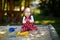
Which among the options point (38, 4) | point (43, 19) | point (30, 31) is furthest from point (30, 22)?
point (38, 4)

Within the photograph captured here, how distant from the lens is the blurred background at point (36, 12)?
860 centimetres

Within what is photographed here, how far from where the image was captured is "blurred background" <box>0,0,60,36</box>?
860cm

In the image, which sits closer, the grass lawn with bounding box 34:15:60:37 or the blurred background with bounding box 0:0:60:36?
the blurred background with bounding box 0:0:60:36

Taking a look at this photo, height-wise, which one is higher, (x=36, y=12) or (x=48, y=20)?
(x=36, y=12)

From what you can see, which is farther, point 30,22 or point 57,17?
point 57,17

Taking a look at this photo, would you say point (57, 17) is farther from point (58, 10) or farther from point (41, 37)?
point (41, 37)

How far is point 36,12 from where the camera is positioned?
36.0 ft

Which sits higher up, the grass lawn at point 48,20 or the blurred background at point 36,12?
the blurred background at point 36,12

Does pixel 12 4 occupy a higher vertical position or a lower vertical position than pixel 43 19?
higher

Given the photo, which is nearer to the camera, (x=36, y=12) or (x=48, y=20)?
(x=48, y=20)

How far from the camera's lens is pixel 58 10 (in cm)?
1080

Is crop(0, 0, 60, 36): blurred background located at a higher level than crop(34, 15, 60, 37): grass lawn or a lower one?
higher

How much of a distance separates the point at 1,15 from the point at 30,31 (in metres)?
3.30

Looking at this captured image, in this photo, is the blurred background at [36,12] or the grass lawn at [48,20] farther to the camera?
the grass lawn at [48,20]
